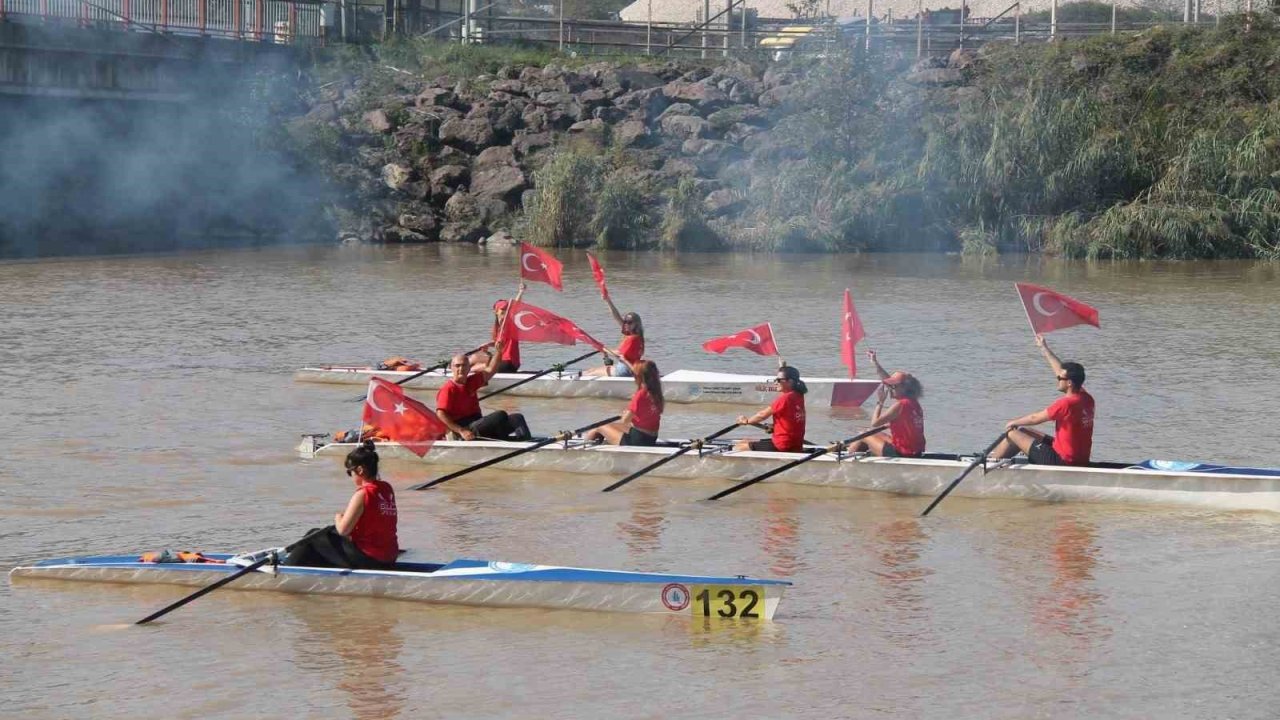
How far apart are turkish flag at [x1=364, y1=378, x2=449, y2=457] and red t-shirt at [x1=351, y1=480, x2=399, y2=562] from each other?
322 cm

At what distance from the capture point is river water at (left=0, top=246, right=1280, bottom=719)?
9219mm

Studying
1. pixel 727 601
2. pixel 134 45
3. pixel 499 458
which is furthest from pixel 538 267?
pixel 134 45

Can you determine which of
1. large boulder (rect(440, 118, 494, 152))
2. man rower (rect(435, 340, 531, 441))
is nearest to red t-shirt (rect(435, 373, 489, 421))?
man rower (rect(435, 340, 531, 441))

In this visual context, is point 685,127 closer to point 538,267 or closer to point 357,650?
point 538,267

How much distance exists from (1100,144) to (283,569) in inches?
1179

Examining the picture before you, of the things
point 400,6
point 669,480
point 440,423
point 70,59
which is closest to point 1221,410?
point 669,480

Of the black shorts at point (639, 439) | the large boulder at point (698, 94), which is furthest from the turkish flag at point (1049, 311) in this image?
the large boulder at point (698, 94)

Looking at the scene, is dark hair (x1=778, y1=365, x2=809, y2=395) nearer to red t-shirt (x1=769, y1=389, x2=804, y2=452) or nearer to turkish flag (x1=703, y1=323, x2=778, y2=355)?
red t-shirt (x1=769, y1=389, x2=804, y2=452)

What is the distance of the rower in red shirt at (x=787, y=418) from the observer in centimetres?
1408

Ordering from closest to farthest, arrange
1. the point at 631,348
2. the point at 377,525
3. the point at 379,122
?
the point at 377,525 < the point at 631,348 < the point at 379,122

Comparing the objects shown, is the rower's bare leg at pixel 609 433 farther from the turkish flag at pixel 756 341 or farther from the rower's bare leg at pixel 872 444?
the turkish flag at pixel 756 341

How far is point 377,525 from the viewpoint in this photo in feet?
34.6

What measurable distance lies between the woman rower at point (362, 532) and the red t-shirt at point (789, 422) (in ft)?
14.7

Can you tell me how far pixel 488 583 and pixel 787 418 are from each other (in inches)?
176
